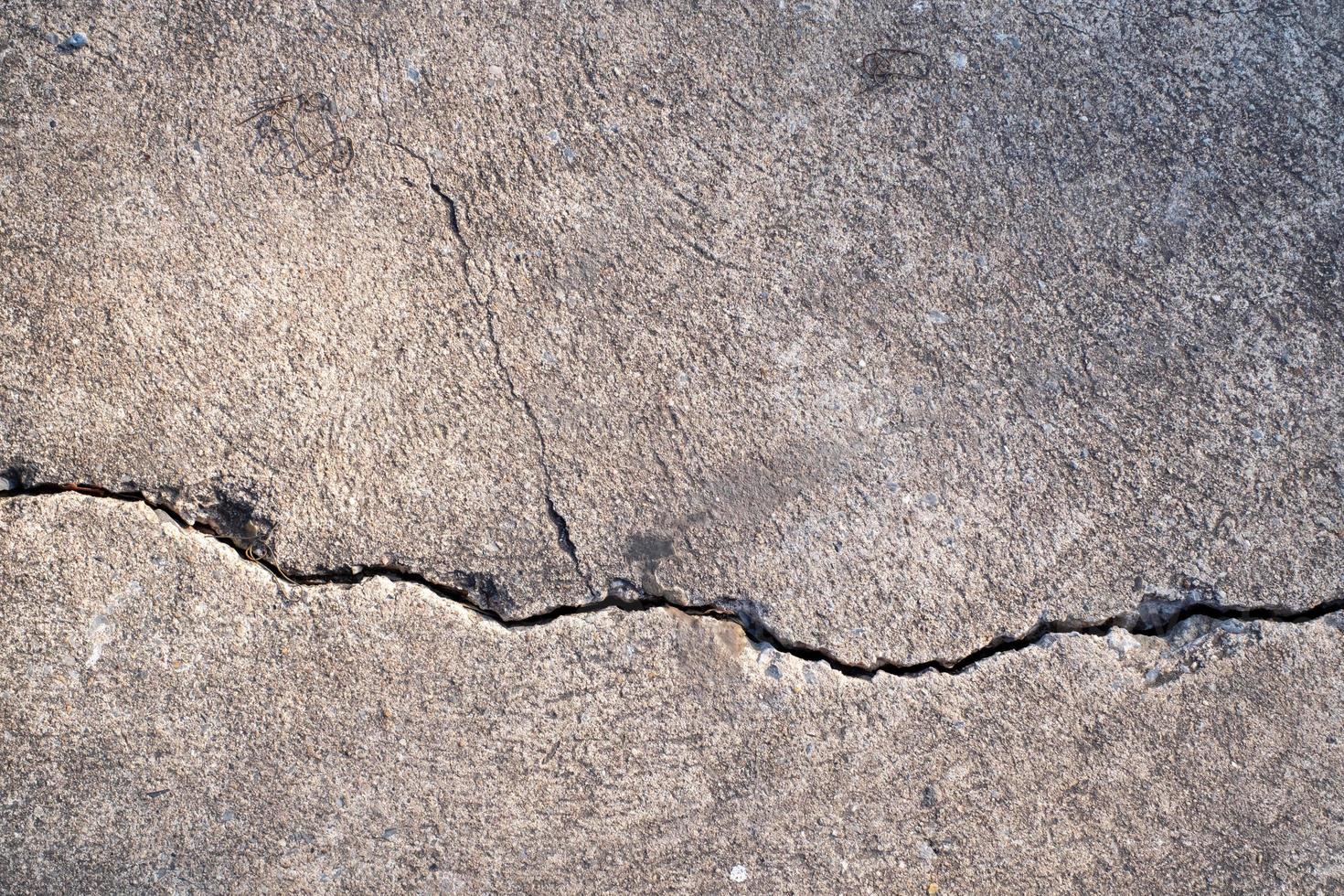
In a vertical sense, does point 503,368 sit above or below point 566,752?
above

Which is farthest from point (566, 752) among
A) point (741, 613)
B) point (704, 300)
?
point (704, 300)

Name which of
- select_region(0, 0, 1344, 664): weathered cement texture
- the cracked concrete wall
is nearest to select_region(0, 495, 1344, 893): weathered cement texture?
the cracked concrete wall

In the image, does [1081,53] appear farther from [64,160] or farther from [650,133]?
[64,160]

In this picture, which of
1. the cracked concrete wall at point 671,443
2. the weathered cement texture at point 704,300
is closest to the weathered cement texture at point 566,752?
the cracked concrete wall at point 671,443

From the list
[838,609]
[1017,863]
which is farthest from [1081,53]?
[1017,863]

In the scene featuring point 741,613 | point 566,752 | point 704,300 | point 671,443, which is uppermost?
point 704,300

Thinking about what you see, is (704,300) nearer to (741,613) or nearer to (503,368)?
(503,368)
